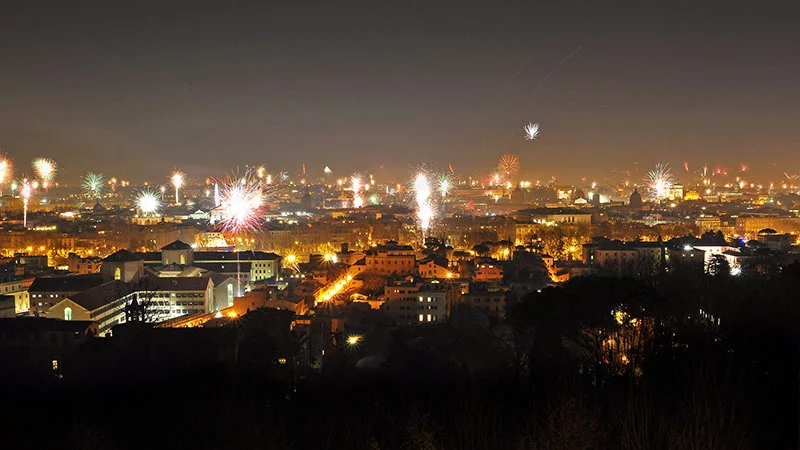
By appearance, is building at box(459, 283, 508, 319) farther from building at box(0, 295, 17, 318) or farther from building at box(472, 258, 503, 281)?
building at box(0, 295, 17, 318)

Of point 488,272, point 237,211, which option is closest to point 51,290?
point 488,272

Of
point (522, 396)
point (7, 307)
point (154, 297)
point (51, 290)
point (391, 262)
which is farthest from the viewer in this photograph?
point (391, 262)

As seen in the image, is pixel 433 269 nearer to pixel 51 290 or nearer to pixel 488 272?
pixel 488 272

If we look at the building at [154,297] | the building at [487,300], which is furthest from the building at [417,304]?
the building at [154,297]

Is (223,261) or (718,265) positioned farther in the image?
(223,261)

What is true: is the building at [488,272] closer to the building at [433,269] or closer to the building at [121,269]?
the building at [433,269]

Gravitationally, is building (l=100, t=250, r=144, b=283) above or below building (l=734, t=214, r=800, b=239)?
below

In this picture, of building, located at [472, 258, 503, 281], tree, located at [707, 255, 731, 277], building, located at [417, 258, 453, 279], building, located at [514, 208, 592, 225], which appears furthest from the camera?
building, located at [514, 208, 592, 225]

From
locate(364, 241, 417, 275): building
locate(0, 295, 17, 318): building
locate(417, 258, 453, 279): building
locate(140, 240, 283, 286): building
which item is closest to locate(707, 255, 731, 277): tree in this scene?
locate(417, 258, 453, 279): building

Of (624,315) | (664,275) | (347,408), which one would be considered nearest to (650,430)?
(347,408)
